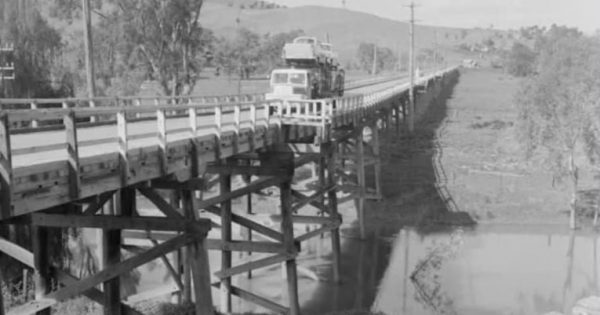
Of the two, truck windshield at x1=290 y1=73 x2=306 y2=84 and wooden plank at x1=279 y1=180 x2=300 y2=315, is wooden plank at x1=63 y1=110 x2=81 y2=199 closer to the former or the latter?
wooden plank at x1=279 y1=180 x2=300 y2=315

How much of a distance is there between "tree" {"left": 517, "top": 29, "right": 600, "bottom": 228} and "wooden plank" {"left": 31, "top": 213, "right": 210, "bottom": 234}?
75.1 ft

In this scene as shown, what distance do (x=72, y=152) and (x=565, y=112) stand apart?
26.7 m

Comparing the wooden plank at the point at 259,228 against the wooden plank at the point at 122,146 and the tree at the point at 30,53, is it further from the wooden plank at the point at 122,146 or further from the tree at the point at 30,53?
the tree at the point at 30,53

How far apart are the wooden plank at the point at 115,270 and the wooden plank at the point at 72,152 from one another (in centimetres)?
148

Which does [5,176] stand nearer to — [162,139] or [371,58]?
[162,139]

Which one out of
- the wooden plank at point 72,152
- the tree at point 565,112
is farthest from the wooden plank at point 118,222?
the tree at point 565,112

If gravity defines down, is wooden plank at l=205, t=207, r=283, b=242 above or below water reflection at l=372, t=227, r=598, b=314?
above

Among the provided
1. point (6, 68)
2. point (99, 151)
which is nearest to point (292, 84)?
point (99, 151)

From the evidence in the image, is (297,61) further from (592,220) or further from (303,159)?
(592,220)

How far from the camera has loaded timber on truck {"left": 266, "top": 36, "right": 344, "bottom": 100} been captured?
20.7 meters

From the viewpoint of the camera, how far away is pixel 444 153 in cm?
4184

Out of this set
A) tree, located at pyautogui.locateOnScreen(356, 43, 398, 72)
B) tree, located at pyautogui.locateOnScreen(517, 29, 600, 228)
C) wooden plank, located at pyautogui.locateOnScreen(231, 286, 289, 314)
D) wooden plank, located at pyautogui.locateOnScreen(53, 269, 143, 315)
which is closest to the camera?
wooden plank, located at pyautogui.locateOnScreen(53, 269, 143, 315)

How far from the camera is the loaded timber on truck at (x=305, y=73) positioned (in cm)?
2069

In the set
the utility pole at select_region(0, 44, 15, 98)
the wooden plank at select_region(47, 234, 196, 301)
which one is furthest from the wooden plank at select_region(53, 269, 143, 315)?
the utility pole at select_region(0, 44, 15, 98)
